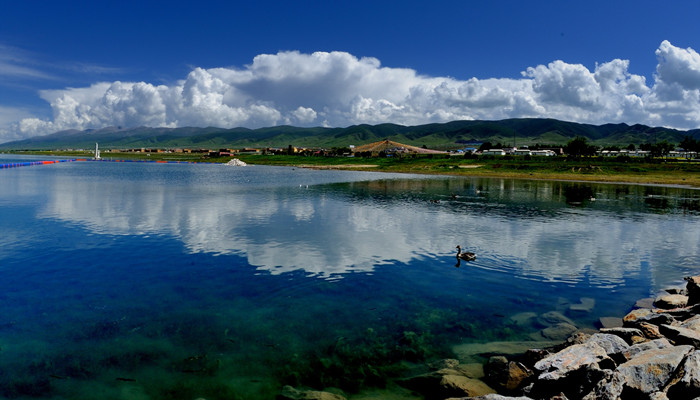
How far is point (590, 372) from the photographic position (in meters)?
13.6

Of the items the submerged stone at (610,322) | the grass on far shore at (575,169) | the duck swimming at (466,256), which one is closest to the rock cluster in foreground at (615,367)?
the submerged stone at (610,322)

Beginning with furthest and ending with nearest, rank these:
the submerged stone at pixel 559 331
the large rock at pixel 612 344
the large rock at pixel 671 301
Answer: the large rock at pixel 671 301, the submerged stone at pixel 559 331, the large rock at pixel 612 344

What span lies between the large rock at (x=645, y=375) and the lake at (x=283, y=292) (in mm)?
5975

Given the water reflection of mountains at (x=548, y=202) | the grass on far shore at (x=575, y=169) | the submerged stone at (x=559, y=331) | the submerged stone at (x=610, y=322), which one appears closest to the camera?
the submerged stone at (x=559, y=331)

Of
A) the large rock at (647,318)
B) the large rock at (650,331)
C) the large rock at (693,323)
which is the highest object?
the large rock at (693,323)

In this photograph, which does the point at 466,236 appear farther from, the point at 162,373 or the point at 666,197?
the point at 666,197

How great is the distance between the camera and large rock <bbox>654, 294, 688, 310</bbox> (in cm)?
2274

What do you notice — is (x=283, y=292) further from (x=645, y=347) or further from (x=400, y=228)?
(x=400, y=228)

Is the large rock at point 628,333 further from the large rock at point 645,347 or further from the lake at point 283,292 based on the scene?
the lake at point 283,292

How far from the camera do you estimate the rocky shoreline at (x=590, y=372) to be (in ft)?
40.8

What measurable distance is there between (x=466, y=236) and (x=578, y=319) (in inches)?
825

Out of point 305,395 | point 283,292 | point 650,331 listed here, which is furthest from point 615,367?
point 283,292

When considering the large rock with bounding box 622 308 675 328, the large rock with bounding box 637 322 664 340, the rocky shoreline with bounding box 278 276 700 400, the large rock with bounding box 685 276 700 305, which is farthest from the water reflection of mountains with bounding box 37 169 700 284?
the rocky shoreline with bounding box 278 276 700 400

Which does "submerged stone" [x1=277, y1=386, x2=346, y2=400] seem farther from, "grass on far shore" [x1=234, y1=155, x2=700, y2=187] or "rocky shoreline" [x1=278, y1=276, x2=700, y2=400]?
"grass on far shore" [x1=234, y1=155, x2=700, y2=187]
